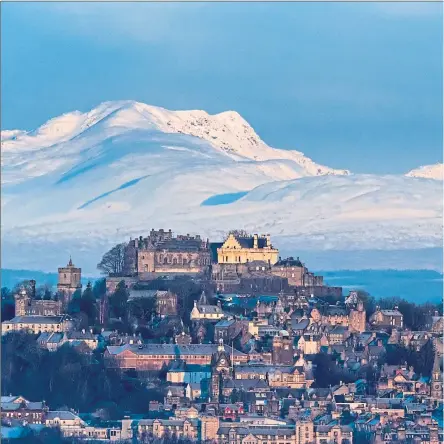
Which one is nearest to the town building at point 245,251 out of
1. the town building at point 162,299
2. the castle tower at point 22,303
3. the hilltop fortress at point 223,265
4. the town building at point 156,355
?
the hilltop fortress at point 223,265

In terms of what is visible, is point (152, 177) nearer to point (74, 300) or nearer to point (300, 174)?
point (300, 174)

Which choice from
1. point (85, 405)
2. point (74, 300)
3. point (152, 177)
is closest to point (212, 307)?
point (74, 300)

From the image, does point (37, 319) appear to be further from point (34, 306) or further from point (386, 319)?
point (386, 319)

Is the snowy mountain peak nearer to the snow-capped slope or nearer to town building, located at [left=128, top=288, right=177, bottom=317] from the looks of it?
the snow-capped slope

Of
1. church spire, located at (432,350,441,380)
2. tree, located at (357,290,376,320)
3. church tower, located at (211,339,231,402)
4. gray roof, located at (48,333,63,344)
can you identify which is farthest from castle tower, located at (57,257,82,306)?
church spire, located at (432,350,441,380)

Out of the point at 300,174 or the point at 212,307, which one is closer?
the point at 212,307

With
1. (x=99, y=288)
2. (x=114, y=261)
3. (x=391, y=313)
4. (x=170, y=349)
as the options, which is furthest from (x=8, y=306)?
(x=391, y=313)

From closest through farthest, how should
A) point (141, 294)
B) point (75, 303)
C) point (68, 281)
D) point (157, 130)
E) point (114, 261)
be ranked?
1. point (75, 303)
2. point (141, 294)
3. point (68, 281)
4. point (114, 261)
5. point (157, 130)
